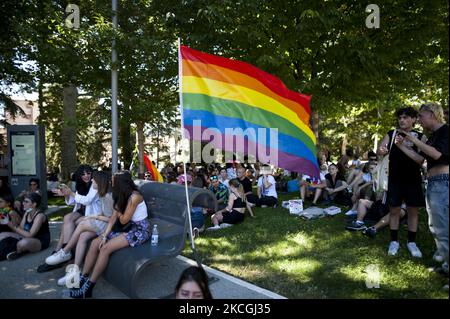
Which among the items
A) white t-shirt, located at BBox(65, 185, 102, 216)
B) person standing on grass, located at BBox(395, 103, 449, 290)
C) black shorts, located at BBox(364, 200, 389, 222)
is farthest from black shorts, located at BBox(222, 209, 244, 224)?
person standing on grass, located at BBox(395, 103, 449, 290)

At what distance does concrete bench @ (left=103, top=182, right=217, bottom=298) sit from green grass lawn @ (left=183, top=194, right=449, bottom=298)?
92cm

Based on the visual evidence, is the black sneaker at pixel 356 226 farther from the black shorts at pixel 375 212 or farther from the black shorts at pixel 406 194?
the black shorts at pixel 406 194

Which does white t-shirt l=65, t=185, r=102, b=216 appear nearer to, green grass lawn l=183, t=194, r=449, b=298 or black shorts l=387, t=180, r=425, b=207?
green grass lawn l=183, t=194, r=449, b=298

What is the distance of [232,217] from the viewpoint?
24.8ft

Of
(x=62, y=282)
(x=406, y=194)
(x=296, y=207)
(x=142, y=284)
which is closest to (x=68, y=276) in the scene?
(x=62, y=282)

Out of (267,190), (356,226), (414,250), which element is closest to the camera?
(414,250)

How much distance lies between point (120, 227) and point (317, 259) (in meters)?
2.83

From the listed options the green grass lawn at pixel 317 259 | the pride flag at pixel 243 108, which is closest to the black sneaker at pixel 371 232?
the green grass lawn at pixel 317 259

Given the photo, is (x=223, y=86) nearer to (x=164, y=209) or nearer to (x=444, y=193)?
(x=164, y=209)

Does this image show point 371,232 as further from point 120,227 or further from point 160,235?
point 120,227

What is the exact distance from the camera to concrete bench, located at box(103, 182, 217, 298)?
13.1 ft

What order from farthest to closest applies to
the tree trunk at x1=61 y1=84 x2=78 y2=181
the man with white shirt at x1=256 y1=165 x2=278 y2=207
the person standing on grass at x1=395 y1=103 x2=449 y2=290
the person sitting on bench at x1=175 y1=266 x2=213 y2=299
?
the tree trunk at x1=61 y1=84 x2=78 y2=181
the man with white shirt at x1=256 y1=165 x2=278 y2=207
the person standing on grass at x1=395 y1=103 x2=449 y2=290
the person sitting on bench at x1=175 y1=266 x2=213 y2=299

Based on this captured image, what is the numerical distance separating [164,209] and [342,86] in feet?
21.2
